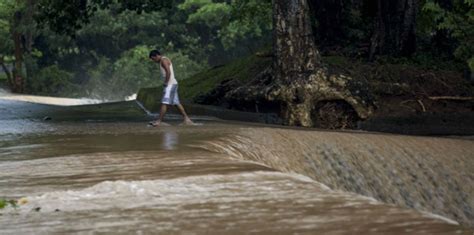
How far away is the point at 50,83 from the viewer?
146ft

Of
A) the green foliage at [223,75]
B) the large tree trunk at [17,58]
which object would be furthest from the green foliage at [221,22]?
the green foliage at [223,75]

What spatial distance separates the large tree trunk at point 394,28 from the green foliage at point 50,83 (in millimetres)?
29153

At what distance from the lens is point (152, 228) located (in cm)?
344

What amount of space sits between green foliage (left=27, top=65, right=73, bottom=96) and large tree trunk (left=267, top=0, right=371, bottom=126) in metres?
30.6

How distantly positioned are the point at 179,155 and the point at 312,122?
8637 millimetres

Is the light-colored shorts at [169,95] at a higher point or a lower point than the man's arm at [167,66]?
lower

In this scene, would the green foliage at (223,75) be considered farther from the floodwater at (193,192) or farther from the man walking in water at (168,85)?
the floodwater at (193,192)

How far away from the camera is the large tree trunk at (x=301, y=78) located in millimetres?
14367

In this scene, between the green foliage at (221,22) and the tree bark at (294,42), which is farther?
the green foliage at (221,22)

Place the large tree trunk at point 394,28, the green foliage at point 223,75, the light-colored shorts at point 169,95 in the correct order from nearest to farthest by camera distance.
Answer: the light-colored shorts at point 169,95, the large tree trunk at point 394,28, the green foliage at point 223,75

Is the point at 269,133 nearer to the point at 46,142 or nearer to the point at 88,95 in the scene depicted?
the point at 46,142

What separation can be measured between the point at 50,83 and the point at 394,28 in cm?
3063

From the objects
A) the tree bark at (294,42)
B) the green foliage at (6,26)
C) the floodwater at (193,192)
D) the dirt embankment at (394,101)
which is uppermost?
the green foliage at (6,26)

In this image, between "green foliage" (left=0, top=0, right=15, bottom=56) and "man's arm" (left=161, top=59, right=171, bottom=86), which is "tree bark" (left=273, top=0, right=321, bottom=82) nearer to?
"man's arm" (left=161, top=59, right=171, bottom=86)
